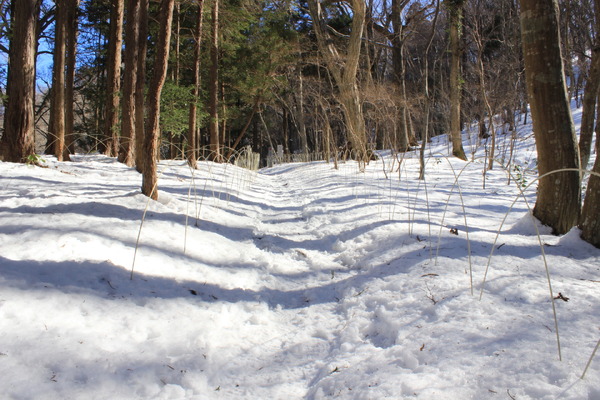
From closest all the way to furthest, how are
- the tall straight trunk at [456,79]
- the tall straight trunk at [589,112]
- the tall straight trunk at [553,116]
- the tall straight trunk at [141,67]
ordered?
the tall straight trunk at [553,116] → the tall straight trunk at [589,112] → the tall straight trunk at [141,67] → the tall straight trunk at [456,79]

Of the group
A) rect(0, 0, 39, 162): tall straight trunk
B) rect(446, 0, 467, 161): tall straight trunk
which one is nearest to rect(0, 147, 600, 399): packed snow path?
rect(0, 0, 39, 162): tall straight trunk

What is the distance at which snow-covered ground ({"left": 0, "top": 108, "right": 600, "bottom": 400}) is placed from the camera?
1162 mm

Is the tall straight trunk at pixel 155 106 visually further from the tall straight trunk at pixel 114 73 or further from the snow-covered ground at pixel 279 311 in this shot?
the tall straight trunk at pixel 114 73

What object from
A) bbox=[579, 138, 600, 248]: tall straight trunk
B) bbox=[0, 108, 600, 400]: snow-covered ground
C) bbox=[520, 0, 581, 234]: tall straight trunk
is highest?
bbox=[520, 0, 581, 234]: tall straight trunk

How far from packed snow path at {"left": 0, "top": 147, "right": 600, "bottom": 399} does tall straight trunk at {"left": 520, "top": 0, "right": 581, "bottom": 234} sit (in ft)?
0.90

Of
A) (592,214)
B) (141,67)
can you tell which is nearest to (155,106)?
(141,67)

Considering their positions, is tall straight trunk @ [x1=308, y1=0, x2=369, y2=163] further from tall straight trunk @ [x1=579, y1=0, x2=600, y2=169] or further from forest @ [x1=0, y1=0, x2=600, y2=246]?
tall straight trunk @ [x1=579, y1=0, x2=600, y2=169]

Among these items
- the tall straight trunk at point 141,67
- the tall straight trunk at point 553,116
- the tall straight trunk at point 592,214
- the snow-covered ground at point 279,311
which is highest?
the tall straight trunk at point 141,67

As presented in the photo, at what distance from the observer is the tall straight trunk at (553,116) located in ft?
8.77

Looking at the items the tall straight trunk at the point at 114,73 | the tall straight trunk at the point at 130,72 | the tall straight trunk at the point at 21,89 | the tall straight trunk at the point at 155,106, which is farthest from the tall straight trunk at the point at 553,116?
the tall straight trunk at the point at 114,73

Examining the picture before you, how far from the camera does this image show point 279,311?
1.92 m

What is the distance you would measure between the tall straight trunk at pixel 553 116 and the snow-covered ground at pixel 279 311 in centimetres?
24

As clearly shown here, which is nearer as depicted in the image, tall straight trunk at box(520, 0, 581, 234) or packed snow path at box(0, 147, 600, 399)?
packed snow path at box(0, 147, 600, 399)

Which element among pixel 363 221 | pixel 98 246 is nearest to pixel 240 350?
pixel 98 246
